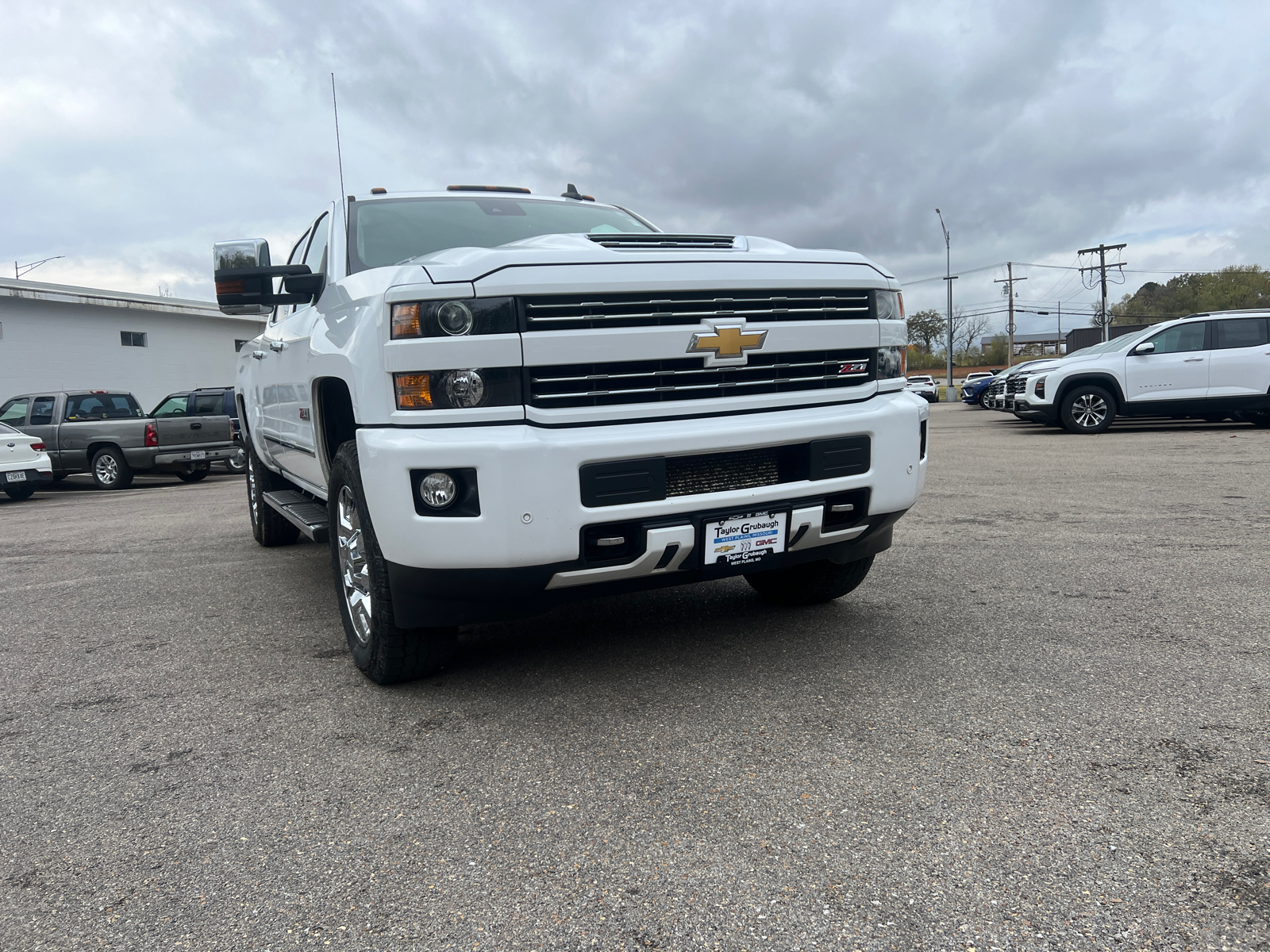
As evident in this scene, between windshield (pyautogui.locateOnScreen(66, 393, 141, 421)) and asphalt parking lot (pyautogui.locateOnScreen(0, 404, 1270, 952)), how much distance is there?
36.8 feet

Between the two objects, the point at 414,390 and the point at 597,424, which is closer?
the point at 414,390

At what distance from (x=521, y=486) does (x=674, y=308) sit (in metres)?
0.79

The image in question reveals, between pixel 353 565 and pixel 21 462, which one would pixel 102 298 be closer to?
pixel 21 462

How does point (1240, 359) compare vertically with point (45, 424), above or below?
below

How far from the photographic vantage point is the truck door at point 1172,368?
1341 cm

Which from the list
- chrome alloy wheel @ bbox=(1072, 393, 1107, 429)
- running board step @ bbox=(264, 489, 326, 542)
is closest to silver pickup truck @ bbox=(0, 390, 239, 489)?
running board step @ bbox=(264, 489, 326, 542)

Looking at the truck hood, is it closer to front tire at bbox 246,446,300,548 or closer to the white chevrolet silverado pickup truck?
the white chevrolet silverado pickup truck

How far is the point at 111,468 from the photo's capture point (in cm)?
1444

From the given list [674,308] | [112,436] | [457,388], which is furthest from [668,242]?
[112,436]

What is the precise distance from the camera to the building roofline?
21359 mm

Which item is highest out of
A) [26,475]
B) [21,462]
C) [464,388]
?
[464,388]

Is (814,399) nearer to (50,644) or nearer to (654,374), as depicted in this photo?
(654,374)

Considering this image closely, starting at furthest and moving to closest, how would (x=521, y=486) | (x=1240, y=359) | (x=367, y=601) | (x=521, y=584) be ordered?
(x=1240, y=359)
(x=367, y=601)
(x=521, y=584)
(x=521, y=486)

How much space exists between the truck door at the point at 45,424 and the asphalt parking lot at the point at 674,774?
11328 millimetres
